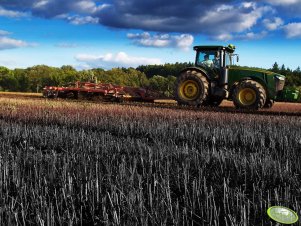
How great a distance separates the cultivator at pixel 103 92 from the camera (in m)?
18.4

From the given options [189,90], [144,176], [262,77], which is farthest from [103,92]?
[144,176]

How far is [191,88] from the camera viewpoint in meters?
15.0

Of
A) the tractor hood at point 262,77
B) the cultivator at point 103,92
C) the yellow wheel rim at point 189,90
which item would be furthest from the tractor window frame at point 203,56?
the cultivator at point 103,92

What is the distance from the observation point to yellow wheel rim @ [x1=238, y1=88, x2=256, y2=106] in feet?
45.5

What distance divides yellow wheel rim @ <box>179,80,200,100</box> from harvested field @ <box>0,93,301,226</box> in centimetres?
493

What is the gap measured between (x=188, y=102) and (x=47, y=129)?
8037 millimetres

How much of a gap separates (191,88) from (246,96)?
2023 millimetres

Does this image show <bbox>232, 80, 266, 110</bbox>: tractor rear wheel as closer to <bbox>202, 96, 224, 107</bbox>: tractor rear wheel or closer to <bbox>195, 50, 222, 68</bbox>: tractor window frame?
<bbox>195, 50, 222, 68</bbox>: tractor window frame

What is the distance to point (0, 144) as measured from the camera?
248 inches

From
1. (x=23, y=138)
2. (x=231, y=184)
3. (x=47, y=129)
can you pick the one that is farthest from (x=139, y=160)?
(x=47, y=129)

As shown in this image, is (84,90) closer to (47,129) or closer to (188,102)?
(188,102)

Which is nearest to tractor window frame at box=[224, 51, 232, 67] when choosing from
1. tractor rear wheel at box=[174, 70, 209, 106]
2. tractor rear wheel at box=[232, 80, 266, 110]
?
tractor rear wheel at box=[174, 70, 209, 106]

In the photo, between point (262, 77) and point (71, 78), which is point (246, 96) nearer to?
point (262, 77)

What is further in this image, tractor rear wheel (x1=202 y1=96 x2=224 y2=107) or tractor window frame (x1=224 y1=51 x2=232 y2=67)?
tractor rear wheel (x1=202 y1=96 x2=224 y2=107)
